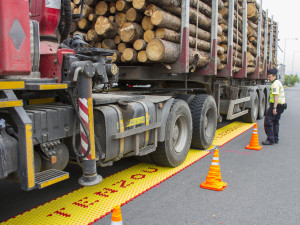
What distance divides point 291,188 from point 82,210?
2.94 metres

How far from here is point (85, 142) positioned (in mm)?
3406

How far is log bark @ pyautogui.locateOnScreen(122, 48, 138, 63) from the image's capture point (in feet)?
17.5

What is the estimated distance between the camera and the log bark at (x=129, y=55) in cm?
533

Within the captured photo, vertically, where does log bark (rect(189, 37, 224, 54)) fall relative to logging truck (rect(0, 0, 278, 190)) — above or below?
above

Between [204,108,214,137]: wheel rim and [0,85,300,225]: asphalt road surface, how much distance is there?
1074 millimetres

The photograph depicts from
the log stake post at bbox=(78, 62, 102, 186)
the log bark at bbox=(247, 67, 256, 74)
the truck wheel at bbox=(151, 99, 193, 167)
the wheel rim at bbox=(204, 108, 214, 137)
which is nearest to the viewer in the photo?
the log stake post at bbox=(78, 62, 102, 186)

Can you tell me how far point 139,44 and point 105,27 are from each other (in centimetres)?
66

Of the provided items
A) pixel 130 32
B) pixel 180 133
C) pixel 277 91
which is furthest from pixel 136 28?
pixel 277 91

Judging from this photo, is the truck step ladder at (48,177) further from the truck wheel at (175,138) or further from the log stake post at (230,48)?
the log stake post at (230,48)

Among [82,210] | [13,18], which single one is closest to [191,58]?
[82,210]

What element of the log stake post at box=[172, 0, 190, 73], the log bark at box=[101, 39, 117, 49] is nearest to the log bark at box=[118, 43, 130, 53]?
the log bark at box=[101, 39, 117, 49]

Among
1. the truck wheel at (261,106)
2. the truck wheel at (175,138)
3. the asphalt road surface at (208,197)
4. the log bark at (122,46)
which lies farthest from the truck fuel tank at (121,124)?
the truck wheel at (261,106)

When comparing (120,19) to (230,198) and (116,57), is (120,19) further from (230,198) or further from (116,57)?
(230,198)

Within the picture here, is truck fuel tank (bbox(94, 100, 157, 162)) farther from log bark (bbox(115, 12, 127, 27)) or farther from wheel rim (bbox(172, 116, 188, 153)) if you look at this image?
log bark (bbox(115, 12, 127, 27))
